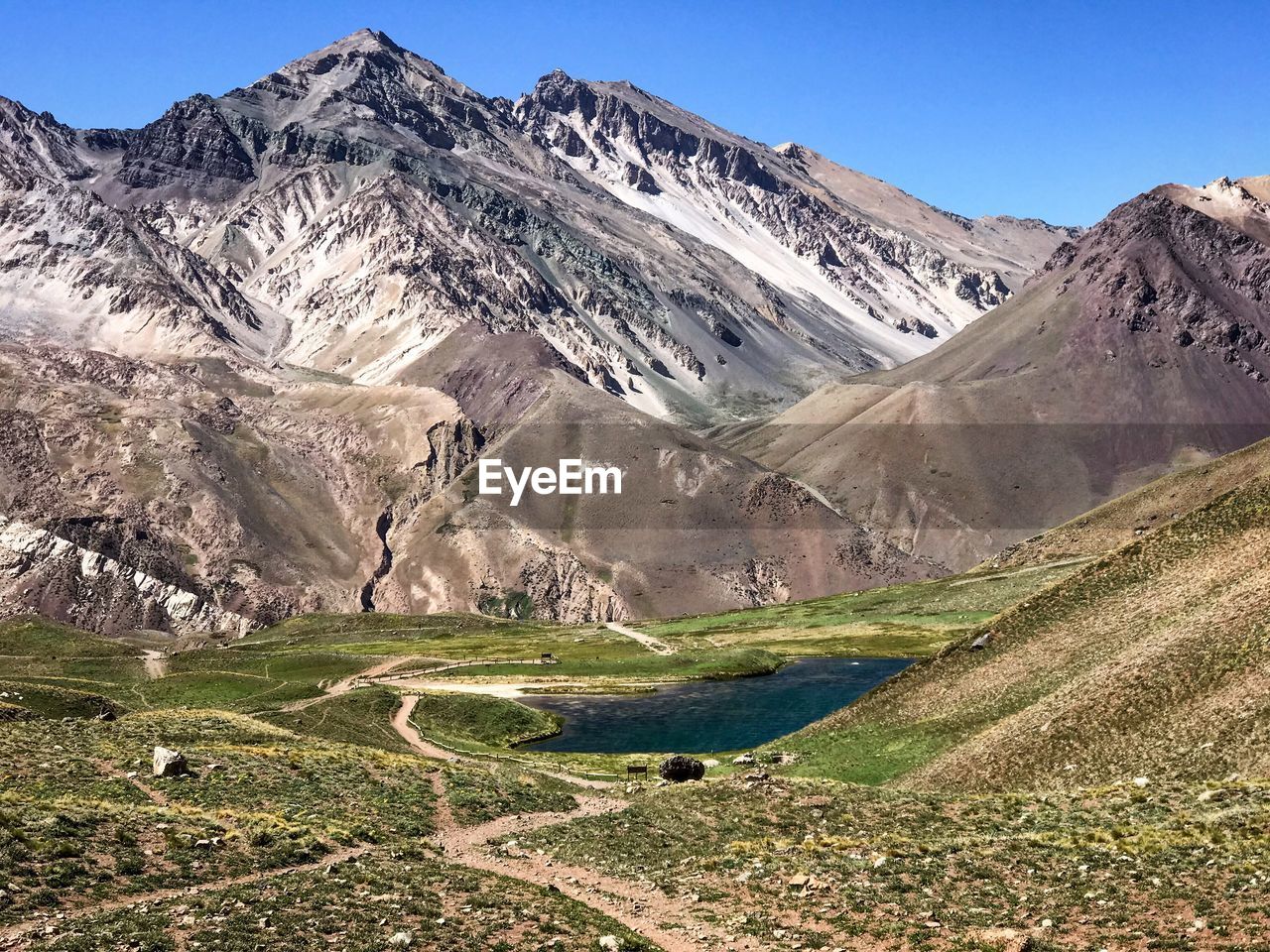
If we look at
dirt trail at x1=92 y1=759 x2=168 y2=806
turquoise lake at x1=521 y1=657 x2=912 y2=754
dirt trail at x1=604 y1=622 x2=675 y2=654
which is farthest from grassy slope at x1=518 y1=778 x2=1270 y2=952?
dirt trail at x1=604 y1=622 x2=675 y2=654

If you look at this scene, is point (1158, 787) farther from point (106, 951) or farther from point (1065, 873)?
point (106, 951)

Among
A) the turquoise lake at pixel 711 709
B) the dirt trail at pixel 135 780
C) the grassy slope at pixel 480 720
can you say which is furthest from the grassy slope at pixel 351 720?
the dirt trail at pixel 135 780

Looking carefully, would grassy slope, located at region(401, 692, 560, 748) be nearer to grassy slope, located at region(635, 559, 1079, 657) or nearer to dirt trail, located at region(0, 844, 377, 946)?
dirt trail, located at region(0, 844, 377, 946)

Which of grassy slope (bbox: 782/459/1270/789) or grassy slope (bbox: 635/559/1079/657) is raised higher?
grassy slope (bbox: 782/459/1270/789)

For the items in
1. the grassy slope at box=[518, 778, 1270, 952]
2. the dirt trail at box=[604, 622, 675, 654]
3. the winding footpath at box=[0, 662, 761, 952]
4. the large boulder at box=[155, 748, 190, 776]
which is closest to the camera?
the grassy slope at box=[518, 778, 1270, 952]

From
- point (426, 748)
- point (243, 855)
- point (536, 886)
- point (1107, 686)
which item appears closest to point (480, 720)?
point (426, 748)

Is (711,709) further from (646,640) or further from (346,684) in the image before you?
(646,640)

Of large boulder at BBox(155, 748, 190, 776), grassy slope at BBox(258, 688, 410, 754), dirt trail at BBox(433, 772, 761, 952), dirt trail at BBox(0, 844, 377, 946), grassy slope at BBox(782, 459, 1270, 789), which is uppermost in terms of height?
grassy slope at BBox(782, 459, 1270, 789)

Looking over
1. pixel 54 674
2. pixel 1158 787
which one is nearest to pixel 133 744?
pixel 1158 787
